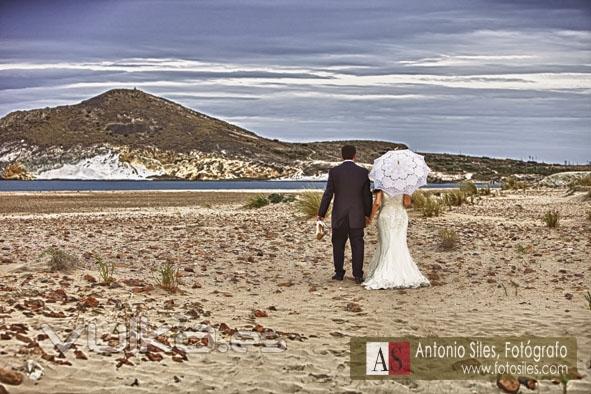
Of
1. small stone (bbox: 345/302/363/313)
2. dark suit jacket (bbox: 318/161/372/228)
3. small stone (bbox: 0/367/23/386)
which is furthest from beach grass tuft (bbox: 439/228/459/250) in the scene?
small stone (bbox: 0/367/23/386)

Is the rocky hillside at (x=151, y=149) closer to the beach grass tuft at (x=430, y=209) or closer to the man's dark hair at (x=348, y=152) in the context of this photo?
the beach grass tuft at (x=430, y=209)

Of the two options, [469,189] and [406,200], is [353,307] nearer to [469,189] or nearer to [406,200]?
[406,200]

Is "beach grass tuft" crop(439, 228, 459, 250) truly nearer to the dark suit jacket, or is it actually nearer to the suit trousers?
the suit trousers

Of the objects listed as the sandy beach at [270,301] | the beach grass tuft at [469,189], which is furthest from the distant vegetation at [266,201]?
the sandy beach at [270,301]

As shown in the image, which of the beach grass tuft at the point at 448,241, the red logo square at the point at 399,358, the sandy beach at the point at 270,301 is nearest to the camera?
the sandy beach at the point at 270,301

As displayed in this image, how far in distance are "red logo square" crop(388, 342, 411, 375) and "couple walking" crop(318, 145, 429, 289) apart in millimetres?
3521

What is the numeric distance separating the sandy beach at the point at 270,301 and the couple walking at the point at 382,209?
0.36m

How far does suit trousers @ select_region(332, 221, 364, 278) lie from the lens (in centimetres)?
1330

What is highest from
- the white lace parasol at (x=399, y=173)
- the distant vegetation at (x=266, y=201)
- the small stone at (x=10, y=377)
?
the white lace parasol at (x=399, y=173)

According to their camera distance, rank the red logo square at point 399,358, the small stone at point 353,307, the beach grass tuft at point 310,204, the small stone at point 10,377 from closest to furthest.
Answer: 1. the small stone at point 10,377
2. the red logo square at point 399,358
3. the small stone at point 353,307
4. the beach grass tuft at point 310,204

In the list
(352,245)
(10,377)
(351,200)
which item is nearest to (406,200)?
(351,200)

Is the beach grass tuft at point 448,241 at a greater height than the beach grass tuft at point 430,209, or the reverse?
the beach grass tuft at point 430,209

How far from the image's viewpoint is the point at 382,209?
1304 cm

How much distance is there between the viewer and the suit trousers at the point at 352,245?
1330cm
